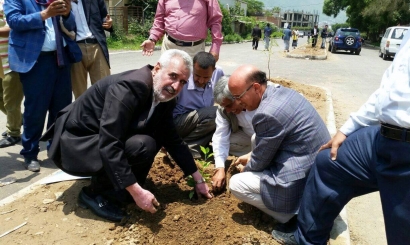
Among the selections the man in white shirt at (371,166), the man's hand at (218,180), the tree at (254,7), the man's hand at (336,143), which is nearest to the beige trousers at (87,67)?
the man's hand at (218,180)

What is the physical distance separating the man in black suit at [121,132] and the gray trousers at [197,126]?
90cm

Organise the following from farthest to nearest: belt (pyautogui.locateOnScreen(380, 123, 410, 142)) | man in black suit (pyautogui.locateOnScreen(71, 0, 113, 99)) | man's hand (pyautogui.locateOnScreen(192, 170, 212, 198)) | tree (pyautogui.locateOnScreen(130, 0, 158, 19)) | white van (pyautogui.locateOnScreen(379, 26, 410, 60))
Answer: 1. tree (pyautogui.locateOnScreen(130, 0, 158, 19))
2. white van (pyautogui.locateOnScreen(379, 26, 410, 60))
3. man in black suit (pyautogui.locateOnScreen(71, 0, 113, 99))
4. man's hand (pyautogui.locateOnScreen(192, 170, 212, 198))
5. belt (pyautogui.locateOnScreen(380, 123, 410, 142))

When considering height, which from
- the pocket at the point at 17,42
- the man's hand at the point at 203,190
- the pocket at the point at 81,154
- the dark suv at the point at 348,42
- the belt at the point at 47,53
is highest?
the pocket at the point at 17,42

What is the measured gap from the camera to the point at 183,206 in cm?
283

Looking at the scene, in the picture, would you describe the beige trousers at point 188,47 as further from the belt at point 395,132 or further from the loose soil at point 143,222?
the belt at point 395,132

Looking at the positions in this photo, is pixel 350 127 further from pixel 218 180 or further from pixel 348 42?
pixel 348 42

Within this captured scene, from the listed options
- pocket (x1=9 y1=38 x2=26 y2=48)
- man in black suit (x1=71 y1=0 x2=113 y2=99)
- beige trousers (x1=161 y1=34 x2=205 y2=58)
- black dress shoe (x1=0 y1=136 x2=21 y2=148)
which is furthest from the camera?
beige trousers (x1=161 y1=34 x2=205 y2=58)

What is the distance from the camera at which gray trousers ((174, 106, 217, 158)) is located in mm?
3810

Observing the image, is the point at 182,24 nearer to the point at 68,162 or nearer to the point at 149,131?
the point at 149,131

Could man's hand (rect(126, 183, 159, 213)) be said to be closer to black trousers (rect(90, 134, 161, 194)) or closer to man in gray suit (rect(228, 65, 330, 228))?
black trousers (rect(90, 134, 161, 194))

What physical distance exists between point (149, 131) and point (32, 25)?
1577mm

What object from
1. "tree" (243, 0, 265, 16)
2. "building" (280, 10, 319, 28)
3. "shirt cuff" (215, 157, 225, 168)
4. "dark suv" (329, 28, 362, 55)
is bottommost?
"building" (280, 10, 319, 28)

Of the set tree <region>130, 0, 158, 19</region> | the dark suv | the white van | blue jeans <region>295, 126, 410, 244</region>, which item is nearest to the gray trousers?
blue jeans <region>295, 126, 410, 244</region>

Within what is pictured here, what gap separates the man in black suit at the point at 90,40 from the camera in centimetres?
406
